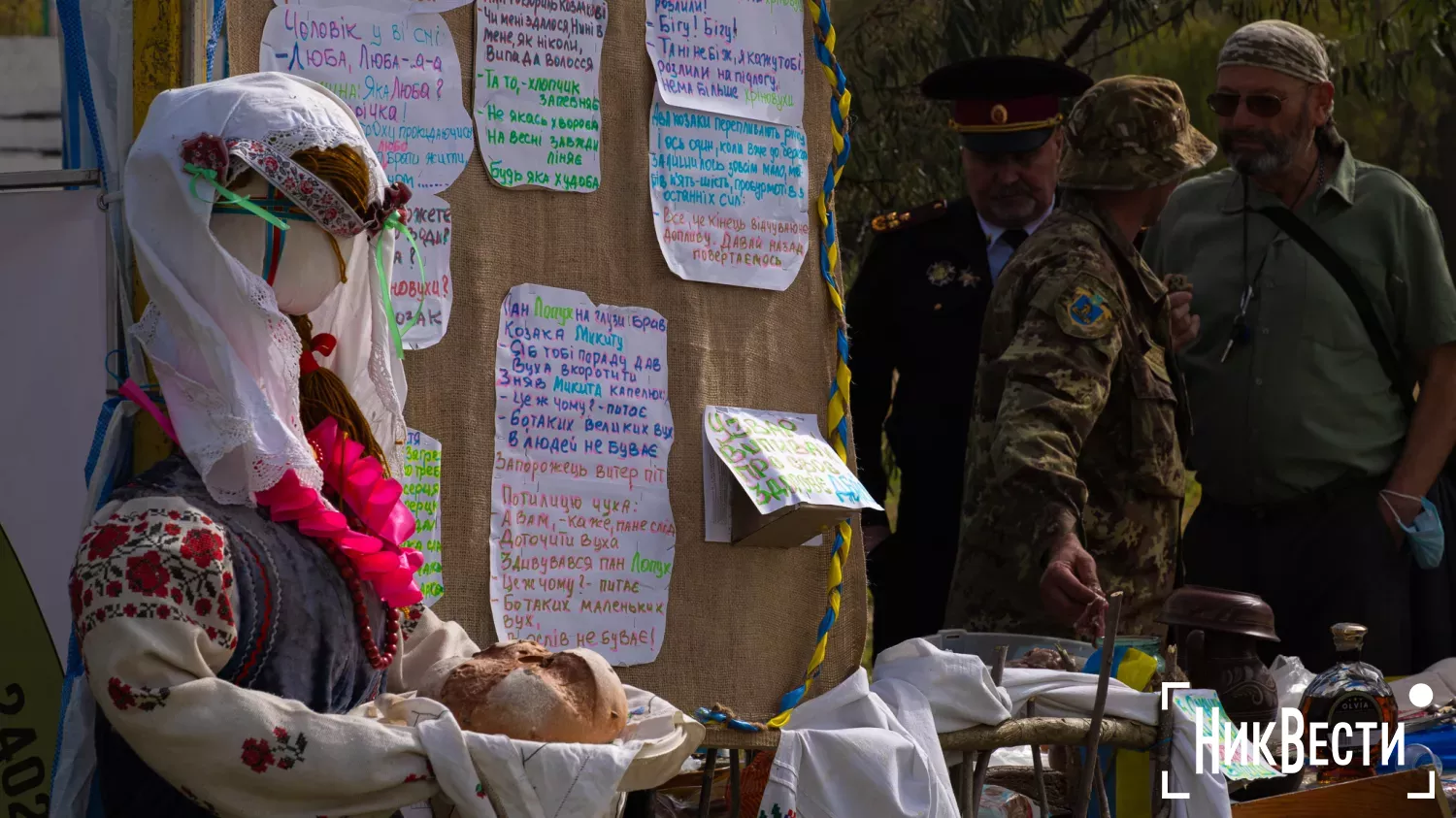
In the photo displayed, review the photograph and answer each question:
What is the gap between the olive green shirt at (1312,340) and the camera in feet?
14.3

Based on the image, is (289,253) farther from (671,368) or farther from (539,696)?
(671,368)

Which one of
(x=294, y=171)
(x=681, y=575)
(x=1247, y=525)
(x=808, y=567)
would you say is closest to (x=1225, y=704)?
(x=808, y=567)

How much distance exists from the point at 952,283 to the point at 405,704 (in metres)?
2.73

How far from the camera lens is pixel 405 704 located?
6.96ft

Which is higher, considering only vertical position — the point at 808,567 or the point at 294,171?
the point at 294,171

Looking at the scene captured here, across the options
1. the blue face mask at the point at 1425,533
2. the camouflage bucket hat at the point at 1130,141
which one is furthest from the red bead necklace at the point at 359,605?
the blue face mask at the point at 1425,533

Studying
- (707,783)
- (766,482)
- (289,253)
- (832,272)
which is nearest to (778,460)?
(766,482)

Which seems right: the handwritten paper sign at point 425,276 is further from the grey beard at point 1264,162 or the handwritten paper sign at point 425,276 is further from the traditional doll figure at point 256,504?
the grey beard at point 1264,162

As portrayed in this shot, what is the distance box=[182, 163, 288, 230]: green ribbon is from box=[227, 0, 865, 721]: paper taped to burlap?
1.98 feet

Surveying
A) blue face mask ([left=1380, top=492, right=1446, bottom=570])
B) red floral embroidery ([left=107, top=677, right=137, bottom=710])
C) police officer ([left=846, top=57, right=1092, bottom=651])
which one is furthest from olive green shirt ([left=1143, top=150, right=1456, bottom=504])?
red floral embroidery ([left=107, top=677, right=137, bottom=710])

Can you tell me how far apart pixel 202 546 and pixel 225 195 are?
1.37ft

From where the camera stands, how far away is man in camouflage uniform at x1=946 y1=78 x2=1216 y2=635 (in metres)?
3.48

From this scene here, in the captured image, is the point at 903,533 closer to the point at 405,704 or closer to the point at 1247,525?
the point at 1247,525

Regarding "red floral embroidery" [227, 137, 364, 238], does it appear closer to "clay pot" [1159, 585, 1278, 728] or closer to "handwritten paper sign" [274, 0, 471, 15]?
"handwritten paper sign" [274, 0, 471, 15]
